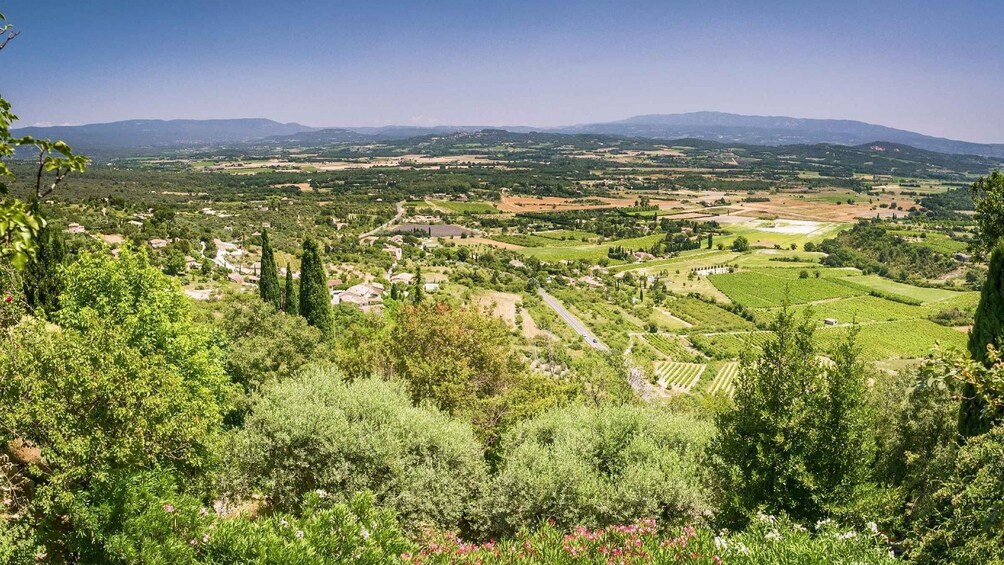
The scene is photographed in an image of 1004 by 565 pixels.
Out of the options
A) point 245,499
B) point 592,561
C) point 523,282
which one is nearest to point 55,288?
point 245,499

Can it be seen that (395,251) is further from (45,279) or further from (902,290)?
(902,290)

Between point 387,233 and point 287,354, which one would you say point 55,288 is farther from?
point 387,233

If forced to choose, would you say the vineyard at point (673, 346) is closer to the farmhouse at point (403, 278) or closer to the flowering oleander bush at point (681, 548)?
the farmhouse at point (403, 278)

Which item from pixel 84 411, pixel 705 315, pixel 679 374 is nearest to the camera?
pixel 84 411

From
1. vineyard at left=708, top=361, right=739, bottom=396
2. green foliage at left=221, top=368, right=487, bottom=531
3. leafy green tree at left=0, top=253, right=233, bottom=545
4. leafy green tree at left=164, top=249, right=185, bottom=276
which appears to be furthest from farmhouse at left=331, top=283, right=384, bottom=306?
leafy green tree at left=0, top=253, right=233, bottom=545

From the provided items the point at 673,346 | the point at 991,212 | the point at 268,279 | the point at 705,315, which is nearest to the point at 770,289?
the point at 705,315

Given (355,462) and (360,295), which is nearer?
(355,462)

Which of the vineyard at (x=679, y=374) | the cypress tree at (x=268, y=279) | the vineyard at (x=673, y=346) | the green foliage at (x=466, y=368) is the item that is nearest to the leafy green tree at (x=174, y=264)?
the cypress tree at (x=268, y=279)
